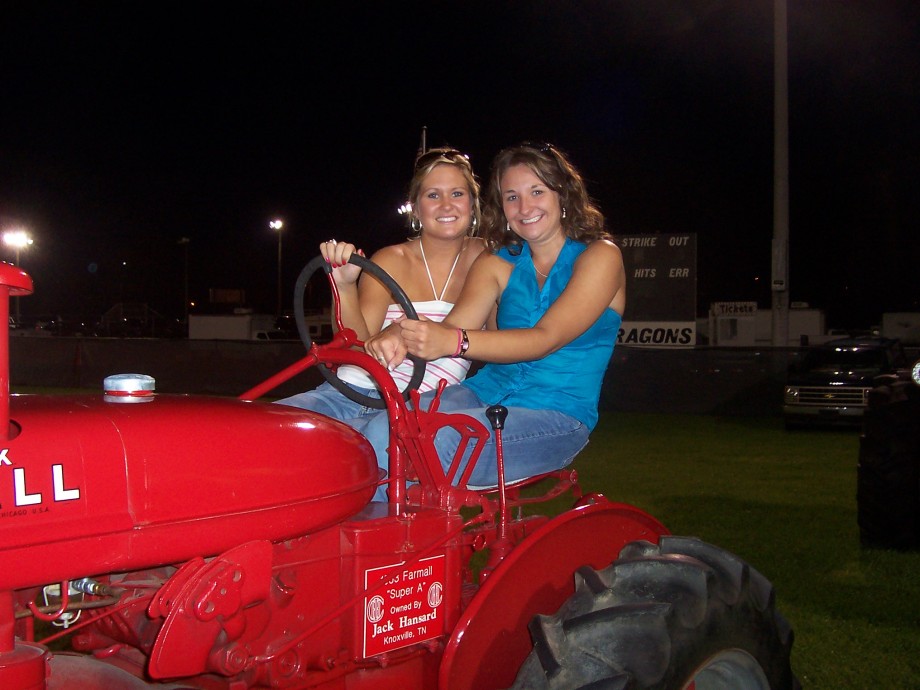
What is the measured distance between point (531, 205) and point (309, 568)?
1.42 metres

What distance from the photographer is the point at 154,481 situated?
5.84ft

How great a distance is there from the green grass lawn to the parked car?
0.90ft

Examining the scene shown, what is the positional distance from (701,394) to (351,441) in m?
12.9

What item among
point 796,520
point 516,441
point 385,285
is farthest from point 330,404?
point 796,520

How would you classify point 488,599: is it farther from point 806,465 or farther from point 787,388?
point 787,388

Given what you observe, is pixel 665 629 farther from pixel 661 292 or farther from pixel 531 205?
pixel 661 292

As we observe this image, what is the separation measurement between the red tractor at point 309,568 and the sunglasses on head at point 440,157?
1.03 metres

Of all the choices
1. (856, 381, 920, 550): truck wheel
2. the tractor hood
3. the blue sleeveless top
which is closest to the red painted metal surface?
the tractor hood

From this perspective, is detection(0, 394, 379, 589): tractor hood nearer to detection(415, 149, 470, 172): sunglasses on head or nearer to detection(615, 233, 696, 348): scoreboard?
detection(415, 149, 470, 172): sunglasses on head

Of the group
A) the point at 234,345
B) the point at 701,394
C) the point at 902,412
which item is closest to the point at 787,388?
the point at 701,394

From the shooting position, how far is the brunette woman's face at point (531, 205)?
3.02m

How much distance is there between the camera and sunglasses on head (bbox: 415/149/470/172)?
3471 millimetres

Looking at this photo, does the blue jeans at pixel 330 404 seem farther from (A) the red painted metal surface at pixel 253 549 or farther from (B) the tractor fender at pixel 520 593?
(B) the tractor fender at pixel 520 593

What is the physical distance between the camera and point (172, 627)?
1.86 m
